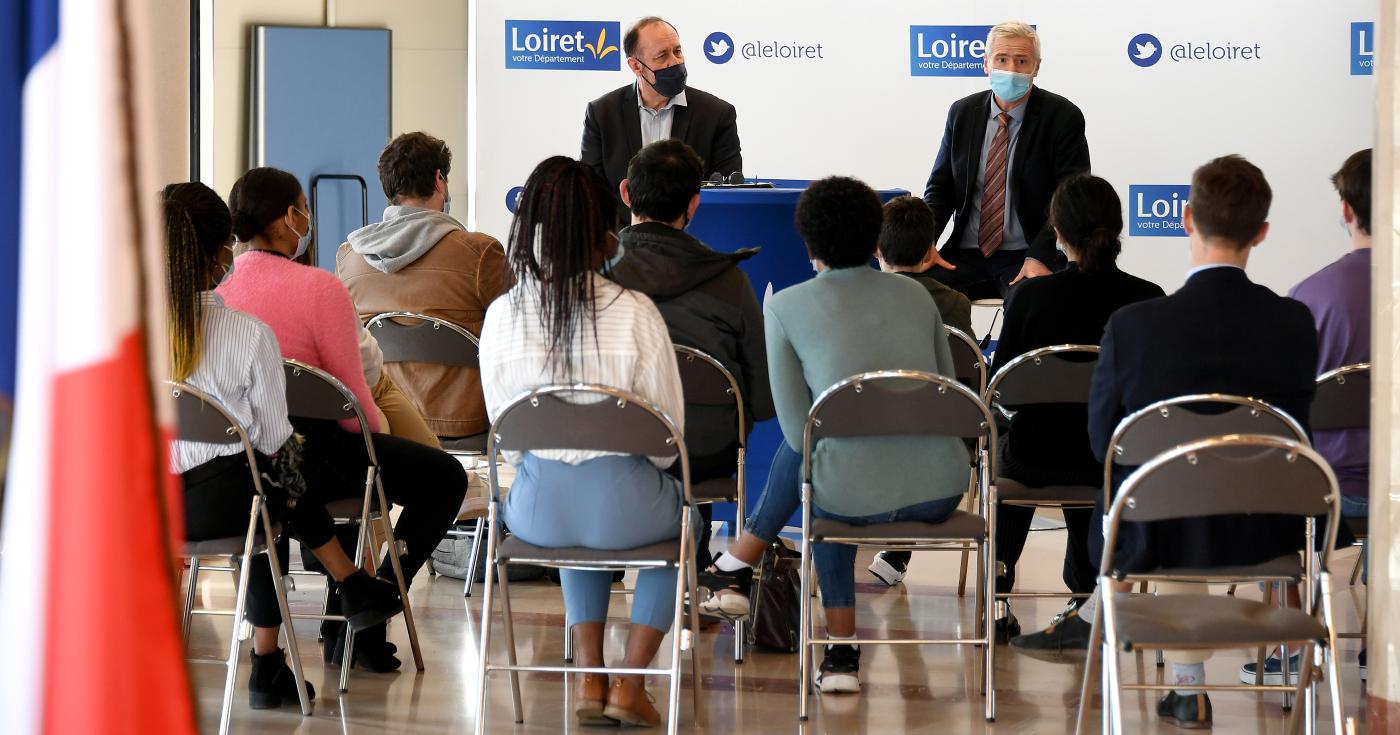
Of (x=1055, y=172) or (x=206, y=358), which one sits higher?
(x=1055, y=172)

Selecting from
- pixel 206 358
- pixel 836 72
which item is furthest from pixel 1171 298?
pixel 836 72

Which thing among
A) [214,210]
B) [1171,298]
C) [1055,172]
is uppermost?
[1055,172]

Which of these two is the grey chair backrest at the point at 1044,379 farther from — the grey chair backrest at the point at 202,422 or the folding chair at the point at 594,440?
the grey chair backrest at the point at 202,422

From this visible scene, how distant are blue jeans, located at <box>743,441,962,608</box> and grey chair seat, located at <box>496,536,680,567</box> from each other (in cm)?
54

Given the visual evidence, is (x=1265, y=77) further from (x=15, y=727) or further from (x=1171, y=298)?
(x=15, y=727)

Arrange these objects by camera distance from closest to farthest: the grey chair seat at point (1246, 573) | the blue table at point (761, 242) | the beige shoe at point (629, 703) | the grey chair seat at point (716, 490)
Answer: the grey chair seat at point (1246, 573) → the beige shoe at point (629, 703) → the grey chair seat at point (716, 490) → the blue table at point (761, 242)

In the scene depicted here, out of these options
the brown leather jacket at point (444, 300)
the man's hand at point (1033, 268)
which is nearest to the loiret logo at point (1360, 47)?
the man's hand at point (1033, 268)

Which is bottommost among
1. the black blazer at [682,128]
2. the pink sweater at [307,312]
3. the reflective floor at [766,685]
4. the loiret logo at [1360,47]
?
the reflective floor at [766,685]

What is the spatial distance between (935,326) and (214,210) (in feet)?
5.63

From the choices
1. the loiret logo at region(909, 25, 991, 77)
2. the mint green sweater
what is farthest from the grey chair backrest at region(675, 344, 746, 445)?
the loiret logo at region(909, 25, 991, 77)

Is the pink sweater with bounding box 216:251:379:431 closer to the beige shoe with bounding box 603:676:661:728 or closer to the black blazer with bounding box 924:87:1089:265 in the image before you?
the beige shoe with bounding box 603:676:661:728

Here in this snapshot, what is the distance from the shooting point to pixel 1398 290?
2434mm

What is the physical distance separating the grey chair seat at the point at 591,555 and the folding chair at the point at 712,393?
22.9 inches

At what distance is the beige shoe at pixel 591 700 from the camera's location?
3.16m
